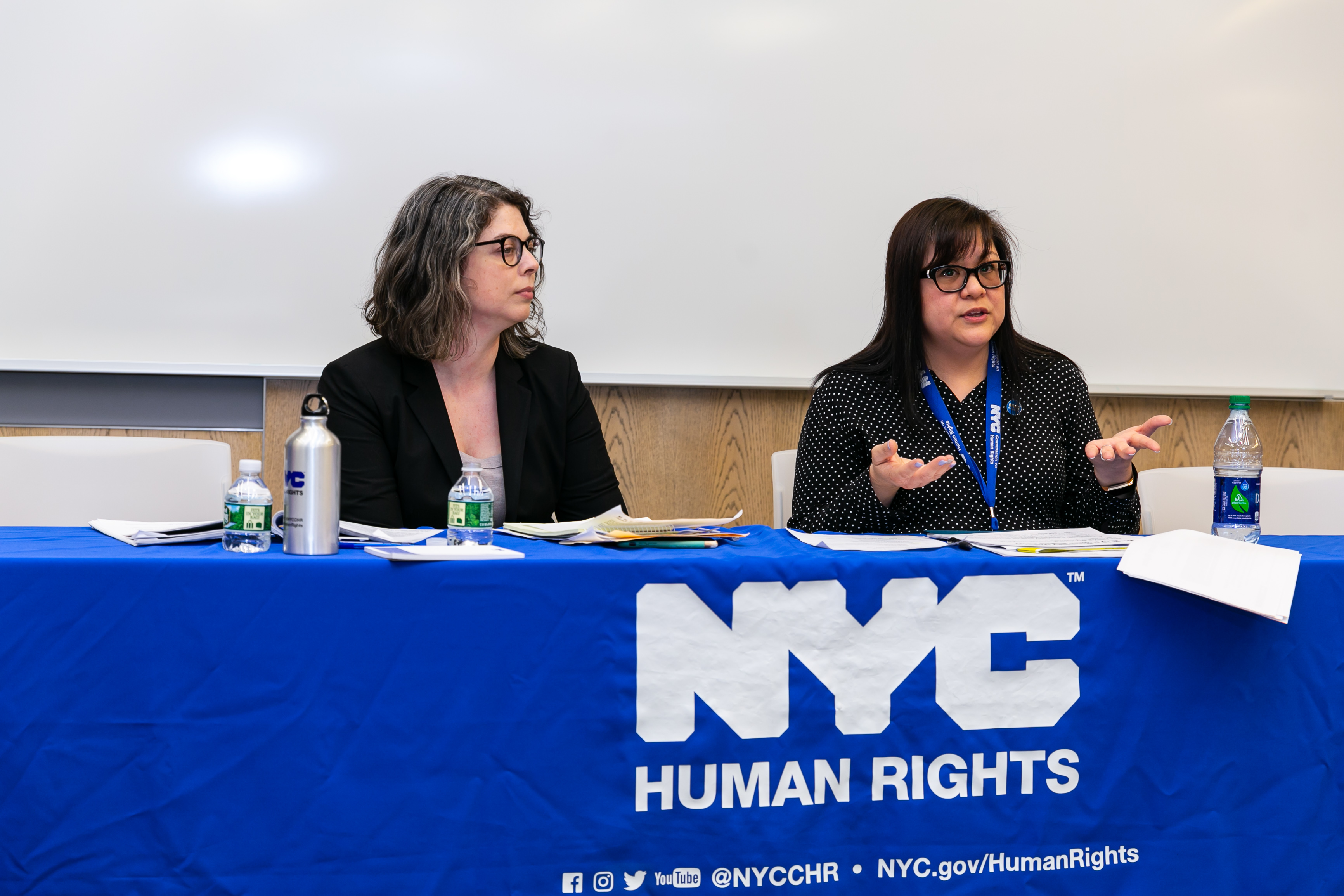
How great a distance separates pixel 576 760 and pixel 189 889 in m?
0.42

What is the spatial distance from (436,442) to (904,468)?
0.82 metres

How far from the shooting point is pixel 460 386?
6.09 ft

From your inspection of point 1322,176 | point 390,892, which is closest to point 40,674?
point 390,892

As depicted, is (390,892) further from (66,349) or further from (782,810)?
(66,349)

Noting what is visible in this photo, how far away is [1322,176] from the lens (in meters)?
2.97

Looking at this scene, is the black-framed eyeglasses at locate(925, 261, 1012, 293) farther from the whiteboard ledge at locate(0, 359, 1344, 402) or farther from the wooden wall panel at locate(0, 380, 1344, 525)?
the wooden wall panel at locate(0, 380, 1344, 525)

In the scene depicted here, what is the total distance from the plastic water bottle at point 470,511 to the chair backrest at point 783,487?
0.98m

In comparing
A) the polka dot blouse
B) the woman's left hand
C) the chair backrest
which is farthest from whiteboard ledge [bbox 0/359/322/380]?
the woman's left hand

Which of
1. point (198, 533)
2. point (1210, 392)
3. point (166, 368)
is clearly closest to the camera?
point (198, 533)

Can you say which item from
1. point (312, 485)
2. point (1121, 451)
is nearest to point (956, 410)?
point (1121, 451)

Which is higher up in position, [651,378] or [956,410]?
[651,378]

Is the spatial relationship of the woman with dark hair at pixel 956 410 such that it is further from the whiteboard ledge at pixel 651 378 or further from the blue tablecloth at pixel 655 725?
the whiteboard ledge at pixel 651 378

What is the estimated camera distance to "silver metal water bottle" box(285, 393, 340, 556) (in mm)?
1076

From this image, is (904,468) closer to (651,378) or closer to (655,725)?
(655,725)
